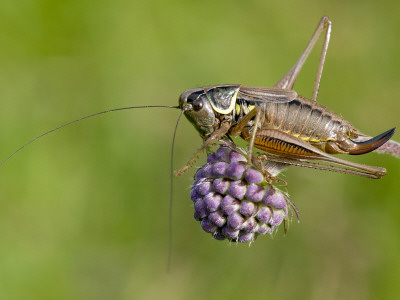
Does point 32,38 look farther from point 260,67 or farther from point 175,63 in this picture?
point 260,67

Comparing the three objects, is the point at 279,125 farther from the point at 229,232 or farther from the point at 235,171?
the point at 229,232

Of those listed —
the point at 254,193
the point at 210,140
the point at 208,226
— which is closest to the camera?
the point at 254,193

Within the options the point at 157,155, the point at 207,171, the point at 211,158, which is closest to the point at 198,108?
the point at 211,158

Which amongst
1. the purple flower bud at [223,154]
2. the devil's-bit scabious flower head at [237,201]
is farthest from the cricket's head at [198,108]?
the devil's-bit scabious flower head at [237,201]

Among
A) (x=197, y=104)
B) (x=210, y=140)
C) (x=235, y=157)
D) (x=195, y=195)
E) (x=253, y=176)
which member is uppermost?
(x=197, y=104)

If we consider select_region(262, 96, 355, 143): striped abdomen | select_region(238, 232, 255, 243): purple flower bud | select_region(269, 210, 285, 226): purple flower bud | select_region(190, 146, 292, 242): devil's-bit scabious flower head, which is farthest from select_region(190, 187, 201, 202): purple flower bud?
select_region(262, 96, 355, 143): striped abdomen

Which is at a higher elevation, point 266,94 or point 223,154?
point 266,94
